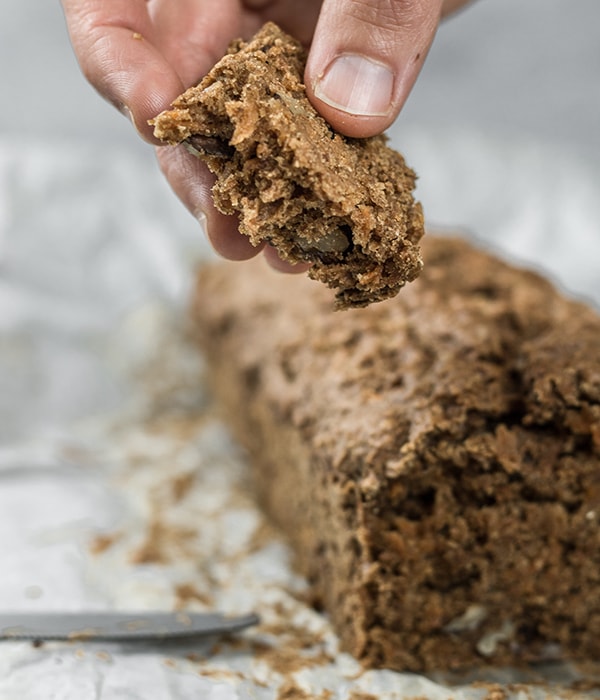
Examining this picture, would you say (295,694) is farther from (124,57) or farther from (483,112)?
(483,112)

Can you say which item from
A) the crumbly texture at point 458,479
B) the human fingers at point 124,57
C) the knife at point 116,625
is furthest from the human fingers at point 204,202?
the knife at point 116,625

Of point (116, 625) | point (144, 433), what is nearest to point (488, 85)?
point (144, 433)

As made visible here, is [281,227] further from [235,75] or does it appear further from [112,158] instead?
[112,158]

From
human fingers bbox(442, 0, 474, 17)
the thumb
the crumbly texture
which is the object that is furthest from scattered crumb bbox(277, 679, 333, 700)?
human fingers bbox(442, 0, 474, 17)

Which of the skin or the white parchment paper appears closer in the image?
the skin

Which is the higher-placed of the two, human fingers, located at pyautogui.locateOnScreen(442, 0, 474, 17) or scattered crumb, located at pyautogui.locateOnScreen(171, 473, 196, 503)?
human fingers, located at pyautogui.locateOnScreen(442, 0, 474, 17)

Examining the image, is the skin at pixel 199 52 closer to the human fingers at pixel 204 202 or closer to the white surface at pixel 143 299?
the human fingers at pixel 204 202

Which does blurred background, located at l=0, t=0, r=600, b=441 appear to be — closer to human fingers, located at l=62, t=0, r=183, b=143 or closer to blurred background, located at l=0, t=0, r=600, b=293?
blurred background, located at l=0, t=0, r=600, b=293
